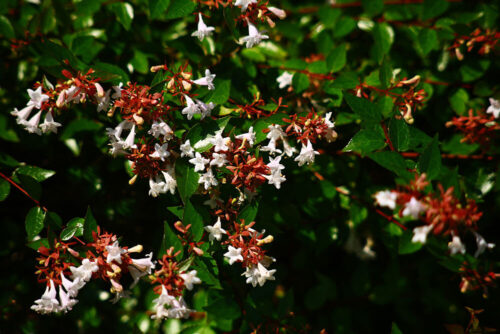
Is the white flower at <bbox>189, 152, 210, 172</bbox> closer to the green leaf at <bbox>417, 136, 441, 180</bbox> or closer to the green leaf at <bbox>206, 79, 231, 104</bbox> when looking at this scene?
the green leaf at <bbox>206, 79, 231, 104</bbox>

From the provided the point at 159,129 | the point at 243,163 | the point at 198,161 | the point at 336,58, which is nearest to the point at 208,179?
the point at 198,161

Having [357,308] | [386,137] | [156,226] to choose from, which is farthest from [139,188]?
[357,308]

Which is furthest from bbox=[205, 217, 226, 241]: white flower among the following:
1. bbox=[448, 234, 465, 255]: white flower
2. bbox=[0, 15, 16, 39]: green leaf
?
bbox=[0, 15, 16, 39]: green leaf

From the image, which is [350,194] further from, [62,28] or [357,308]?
[62,28]

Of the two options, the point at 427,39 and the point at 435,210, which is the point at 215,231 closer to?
the point at 435,210

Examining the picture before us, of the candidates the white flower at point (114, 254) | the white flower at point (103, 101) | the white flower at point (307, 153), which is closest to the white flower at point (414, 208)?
the white flower at point (307, 153)

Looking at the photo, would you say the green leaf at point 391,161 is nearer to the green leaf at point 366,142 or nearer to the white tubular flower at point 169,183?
the green leaf at point 366,142
